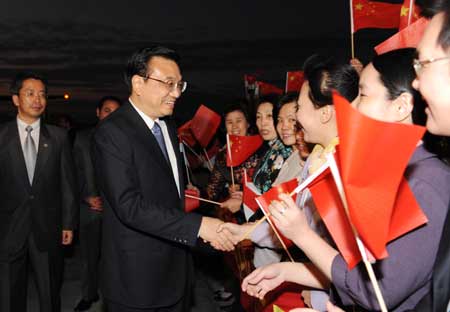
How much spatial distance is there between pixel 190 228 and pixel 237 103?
8.01ft

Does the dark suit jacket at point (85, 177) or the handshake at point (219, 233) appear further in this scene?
the dark suit jacket at point (85, 177)

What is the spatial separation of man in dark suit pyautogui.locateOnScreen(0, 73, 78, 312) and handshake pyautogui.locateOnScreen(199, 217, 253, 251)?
1506 mm

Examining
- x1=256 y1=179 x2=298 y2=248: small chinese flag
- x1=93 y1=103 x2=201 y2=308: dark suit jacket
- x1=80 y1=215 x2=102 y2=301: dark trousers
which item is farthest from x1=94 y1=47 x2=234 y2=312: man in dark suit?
x1=80 y1=215 x2=102 y2=301: dark trousers

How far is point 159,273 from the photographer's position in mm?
2061

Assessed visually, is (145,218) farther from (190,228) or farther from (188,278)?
(188,278)

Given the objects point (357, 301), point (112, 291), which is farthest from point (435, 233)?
point (112, 291)

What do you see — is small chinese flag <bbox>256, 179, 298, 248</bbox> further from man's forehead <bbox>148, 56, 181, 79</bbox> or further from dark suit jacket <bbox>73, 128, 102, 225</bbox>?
dark suit jacket <bbox>73, 128, 102, 225</bbox>

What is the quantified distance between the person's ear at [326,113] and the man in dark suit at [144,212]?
671 mm

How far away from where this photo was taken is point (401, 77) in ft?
4.02

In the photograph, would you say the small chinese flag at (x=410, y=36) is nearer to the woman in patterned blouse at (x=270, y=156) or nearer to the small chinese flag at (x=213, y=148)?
the woman in patterned blouse at (x=270, y=156)

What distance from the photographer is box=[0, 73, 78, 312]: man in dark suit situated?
2.98 meters

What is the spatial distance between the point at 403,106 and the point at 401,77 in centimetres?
8

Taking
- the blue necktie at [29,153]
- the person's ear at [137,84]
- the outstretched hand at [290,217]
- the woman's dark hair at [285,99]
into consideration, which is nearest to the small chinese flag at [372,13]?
the woman's dark hair at [285,99]

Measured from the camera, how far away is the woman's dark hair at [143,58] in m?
2.19
